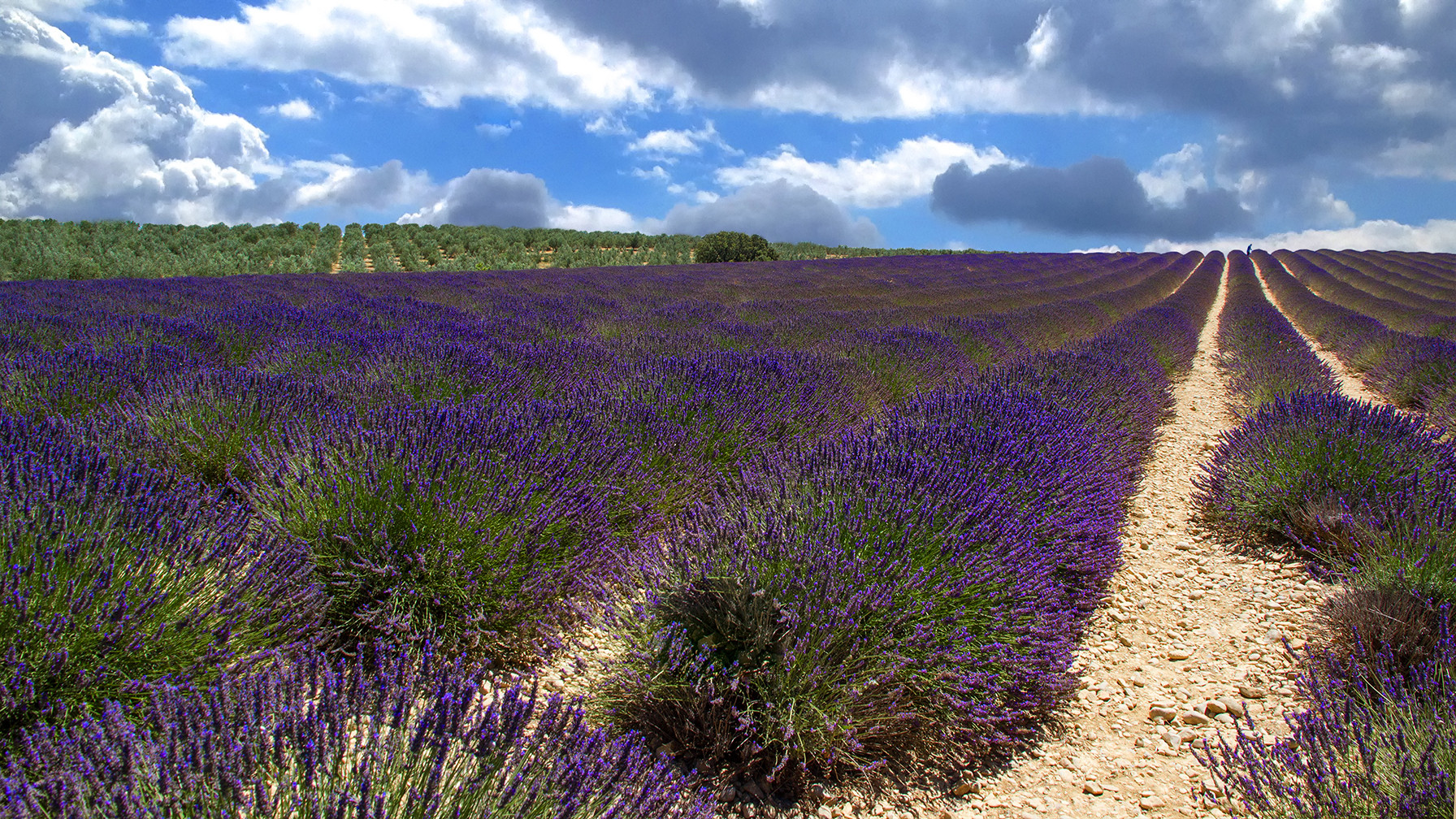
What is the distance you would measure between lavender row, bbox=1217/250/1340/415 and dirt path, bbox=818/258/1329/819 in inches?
75.4

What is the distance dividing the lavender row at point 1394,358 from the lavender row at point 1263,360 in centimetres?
51

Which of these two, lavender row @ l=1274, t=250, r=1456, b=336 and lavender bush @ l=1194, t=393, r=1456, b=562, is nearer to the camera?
lavender bush @ l=1194, t=393, r=1456, b=562

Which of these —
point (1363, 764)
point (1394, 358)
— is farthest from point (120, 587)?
point (1394, 358)

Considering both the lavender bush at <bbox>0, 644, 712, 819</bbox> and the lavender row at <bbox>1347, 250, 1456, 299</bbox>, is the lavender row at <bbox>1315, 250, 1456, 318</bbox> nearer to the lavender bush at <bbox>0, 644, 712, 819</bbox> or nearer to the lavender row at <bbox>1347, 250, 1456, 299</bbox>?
the lavender row at <bbox>1347, 250, 1456, 299</bbox>

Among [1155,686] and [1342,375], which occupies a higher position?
[1342,375]

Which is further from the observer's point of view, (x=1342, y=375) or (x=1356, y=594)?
(x=1342, y=375)

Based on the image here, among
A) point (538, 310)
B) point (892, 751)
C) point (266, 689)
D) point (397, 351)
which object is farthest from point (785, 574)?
point (538, 310)

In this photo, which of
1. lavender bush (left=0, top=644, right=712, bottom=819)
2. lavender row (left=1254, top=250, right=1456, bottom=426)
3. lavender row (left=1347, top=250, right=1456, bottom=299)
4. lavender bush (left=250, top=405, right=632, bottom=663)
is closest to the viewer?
lavender bush (left=0, top=644, right=712, bottom=819)

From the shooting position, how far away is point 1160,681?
2.31m

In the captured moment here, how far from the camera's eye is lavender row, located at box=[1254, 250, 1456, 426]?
20.5 ft

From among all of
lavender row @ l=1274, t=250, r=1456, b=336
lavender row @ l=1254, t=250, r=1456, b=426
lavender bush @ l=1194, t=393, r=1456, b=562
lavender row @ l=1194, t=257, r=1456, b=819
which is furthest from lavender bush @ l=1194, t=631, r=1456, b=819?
lavender row @ l=1274, t=250, r=1456, b=336

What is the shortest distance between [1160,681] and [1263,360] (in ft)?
23.2

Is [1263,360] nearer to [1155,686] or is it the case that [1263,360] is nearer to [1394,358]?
[1394,358]

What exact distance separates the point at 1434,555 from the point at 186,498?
420 cm
